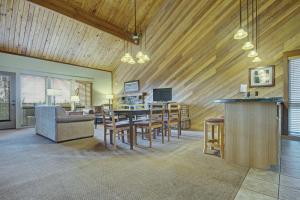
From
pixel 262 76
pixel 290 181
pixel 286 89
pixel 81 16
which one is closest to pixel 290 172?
pixel 290 181

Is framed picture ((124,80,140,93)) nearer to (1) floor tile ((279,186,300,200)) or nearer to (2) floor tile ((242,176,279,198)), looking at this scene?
(2) floor tile ((242,176,279,198))

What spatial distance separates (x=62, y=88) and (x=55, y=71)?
32.0 inches

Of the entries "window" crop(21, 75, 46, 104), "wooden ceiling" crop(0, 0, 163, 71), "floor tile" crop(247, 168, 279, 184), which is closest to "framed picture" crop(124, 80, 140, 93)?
"wooden ceiling" crop(0, 0, 163, 71)

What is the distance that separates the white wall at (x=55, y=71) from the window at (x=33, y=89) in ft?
0.74

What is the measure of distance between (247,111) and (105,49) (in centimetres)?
657

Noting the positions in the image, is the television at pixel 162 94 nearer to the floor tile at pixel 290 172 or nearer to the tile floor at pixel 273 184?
the tile floor at pixel 273 184

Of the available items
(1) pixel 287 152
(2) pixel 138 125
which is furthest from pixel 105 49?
(1) pixel 287 152

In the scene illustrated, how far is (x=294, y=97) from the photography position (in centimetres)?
434

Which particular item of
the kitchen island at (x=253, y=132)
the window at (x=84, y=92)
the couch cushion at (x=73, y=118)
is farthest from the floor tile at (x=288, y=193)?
the window at (x=84, y=92)

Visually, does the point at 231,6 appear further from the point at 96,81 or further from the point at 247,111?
the point at 96,81

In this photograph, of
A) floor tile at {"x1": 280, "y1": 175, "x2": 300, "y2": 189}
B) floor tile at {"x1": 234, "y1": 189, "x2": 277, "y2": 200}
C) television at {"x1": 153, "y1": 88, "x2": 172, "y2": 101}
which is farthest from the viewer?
television at {"x1": 153, "y1": 88, "x2": 172, "y2": 101}

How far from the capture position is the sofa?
4.08 meters

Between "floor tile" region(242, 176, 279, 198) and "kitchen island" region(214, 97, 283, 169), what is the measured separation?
451 mm

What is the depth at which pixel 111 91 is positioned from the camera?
9195 millimetres
